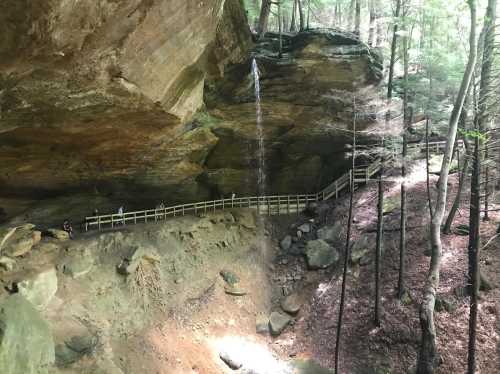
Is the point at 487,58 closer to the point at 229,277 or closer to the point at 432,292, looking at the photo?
the point at 432,292

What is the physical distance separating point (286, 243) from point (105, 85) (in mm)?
14094

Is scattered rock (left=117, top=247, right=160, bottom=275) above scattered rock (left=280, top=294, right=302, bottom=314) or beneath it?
above

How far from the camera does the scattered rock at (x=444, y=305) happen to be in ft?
42.2

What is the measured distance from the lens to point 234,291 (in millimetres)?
17672

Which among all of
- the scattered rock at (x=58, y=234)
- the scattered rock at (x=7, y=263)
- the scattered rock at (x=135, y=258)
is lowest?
the scattered rock at (x=135, y=258)

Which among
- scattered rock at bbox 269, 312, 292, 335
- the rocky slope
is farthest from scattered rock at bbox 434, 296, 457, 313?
the rocky slope

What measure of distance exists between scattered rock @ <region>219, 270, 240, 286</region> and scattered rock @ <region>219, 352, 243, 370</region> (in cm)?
408

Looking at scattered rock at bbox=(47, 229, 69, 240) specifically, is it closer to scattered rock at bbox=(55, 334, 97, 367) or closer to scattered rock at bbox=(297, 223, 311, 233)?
scattered rock at bbox=(55, 334, 97, 367)

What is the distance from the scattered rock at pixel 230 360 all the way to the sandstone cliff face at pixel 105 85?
31.4 feet

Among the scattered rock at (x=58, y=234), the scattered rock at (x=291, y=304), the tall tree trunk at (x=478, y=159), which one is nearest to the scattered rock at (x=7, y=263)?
the scattered rock at (x=58, y=234)

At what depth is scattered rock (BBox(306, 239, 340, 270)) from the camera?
1853 centimetres

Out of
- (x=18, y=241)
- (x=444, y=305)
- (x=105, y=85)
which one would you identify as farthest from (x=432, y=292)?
(x=18, y=241)

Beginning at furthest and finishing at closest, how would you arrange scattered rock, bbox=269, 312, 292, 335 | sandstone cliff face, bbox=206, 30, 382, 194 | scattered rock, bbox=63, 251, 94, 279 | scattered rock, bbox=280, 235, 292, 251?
scattered rock, bbox=280, 235, 292, 251 → sandstone cliff face, bbox=206, 30, 382, 194 → scattered rock, bbox=269, 312, 292, 335 → scattered rock, bbox=63, 251, 94, 279

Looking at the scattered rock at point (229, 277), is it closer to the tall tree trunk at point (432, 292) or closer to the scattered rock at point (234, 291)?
the scattered rock at point (234, 291)
